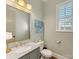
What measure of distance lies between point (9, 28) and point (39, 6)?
2293mm

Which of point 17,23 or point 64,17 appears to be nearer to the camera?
point 17,23

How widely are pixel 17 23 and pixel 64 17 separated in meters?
2.08

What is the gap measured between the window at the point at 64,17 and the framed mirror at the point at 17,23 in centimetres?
146

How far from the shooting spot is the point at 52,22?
4.22m

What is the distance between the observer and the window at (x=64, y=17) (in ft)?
12.0

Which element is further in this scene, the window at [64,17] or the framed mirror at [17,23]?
the window at [64,17]

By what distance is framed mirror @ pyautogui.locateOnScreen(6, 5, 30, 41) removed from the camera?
7.39 feet

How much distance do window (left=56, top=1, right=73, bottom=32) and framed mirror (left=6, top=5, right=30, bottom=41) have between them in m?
1.46

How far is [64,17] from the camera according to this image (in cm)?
390

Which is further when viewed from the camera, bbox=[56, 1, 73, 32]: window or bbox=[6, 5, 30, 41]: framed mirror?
bbox=[56, 1, 73, 32]: window

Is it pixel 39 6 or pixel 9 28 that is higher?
pixel 39 6

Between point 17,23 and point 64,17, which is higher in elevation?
point 64,17
